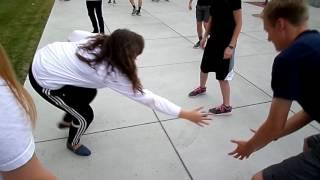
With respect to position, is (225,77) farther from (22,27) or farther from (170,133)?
(22,27)

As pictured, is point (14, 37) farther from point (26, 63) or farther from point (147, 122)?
point (147, 122)

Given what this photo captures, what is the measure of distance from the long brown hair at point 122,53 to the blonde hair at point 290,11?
3.58ft

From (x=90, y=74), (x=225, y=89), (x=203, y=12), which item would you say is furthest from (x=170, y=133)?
(x=203, y=12)

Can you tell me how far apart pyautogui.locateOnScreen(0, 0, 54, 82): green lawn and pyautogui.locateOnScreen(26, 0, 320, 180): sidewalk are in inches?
70.2

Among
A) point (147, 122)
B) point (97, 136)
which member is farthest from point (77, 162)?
point (147, 122)

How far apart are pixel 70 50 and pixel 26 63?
130 inches

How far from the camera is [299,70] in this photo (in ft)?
4.78

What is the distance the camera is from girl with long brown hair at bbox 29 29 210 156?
7.73 ft

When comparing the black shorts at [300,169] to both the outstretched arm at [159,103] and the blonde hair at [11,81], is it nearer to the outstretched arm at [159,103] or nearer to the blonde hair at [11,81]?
the outstretched arm at [159,103]

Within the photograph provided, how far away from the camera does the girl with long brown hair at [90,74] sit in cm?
236

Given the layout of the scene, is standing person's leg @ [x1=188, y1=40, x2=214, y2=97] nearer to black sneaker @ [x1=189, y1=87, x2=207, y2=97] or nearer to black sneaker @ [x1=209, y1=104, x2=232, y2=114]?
black sneaker @ [x1=189, y1=87, x2=207, y2=97]

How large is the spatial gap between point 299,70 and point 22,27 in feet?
26.5

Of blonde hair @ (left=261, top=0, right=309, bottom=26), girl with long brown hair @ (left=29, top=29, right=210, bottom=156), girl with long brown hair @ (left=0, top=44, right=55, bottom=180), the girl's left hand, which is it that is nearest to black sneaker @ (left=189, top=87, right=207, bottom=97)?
the girl's left hand

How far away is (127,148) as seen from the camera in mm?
3223
